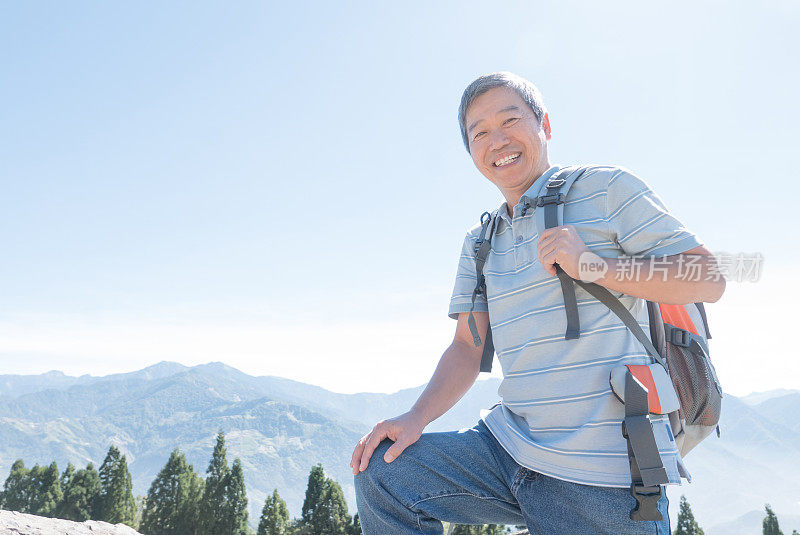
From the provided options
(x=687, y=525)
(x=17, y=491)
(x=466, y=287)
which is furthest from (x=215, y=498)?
(x=466, y=287)

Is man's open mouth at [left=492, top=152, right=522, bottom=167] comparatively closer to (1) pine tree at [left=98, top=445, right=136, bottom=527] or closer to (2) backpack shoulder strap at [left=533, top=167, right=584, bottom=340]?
(2) backpack shoulder strap at [left=533, top=167, right=584, bottom=340]

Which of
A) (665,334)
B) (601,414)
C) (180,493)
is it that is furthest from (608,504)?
(180,493)

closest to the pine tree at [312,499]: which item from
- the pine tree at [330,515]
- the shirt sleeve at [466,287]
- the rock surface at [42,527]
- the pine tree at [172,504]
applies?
the pine tree at [330,515]

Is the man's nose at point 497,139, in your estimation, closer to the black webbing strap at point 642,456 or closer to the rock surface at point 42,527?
the black webbing strap at point 642,456

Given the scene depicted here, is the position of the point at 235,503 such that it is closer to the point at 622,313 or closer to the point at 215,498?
the point at 215,498

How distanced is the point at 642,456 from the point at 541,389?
58 cm

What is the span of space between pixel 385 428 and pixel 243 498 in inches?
1745

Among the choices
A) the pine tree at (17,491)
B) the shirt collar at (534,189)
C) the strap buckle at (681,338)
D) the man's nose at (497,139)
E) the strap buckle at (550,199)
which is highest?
the man's nose at (497,139)

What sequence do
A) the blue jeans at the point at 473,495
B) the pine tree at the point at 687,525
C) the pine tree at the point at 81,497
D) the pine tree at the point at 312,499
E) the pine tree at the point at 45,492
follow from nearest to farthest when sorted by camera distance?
the blue jeans at the point at 473,495 → the pine tree at the point at 687,525 → the pine tree at the point at 312,499 → the pine tree at the point at 81,497 → the pine tree at the point at 45,492

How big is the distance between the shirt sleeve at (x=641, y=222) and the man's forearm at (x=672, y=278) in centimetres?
8

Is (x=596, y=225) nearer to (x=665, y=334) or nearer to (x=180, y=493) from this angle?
(x=665, y=334)

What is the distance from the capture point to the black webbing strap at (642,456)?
2.18m

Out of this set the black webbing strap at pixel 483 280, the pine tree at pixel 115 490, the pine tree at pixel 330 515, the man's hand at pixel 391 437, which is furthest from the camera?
the pine tree at pixel 115 490

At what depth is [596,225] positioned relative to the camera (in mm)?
2662
